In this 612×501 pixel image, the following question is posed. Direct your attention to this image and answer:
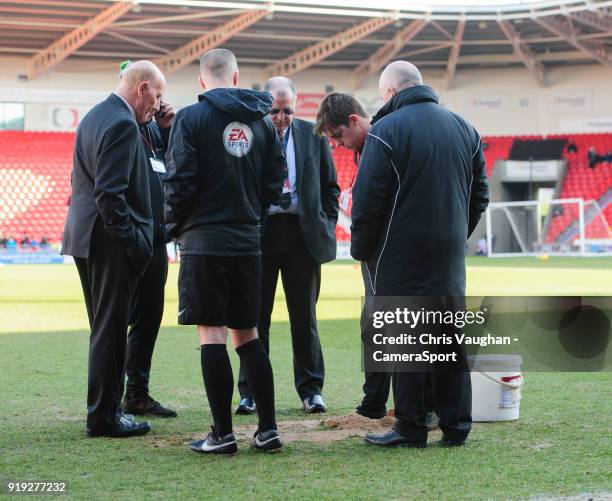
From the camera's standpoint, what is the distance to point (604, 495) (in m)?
3.64

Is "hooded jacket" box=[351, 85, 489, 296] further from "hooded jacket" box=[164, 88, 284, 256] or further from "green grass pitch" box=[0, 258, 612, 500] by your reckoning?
"green grass pitch" box=[0, 258, 612, 500]

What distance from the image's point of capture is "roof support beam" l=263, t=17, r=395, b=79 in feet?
118

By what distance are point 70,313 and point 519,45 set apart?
30473 mm

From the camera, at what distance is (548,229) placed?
3484cm

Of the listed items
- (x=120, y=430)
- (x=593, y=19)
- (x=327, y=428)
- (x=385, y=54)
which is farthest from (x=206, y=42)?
(x=120, y=430)

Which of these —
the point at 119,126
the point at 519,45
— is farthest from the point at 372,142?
the point at 519,45

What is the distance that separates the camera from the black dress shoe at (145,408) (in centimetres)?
571

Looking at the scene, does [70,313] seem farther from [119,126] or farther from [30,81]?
[30,81]

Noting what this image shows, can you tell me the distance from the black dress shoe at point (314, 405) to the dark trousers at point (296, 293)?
0.05 metres

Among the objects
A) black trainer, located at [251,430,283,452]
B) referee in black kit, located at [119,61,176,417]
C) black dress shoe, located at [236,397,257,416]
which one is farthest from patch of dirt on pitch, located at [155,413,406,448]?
referee in black kit, located at [119,61,176,417]

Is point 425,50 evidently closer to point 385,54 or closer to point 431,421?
point 385,54

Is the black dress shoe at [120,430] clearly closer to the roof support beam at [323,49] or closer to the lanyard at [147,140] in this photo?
the lanyard at [147,140]

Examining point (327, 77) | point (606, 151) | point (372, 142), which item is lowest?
point (372, 142)

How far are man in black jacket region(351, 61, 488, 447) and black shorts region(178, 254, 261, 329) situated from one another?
60 cm
